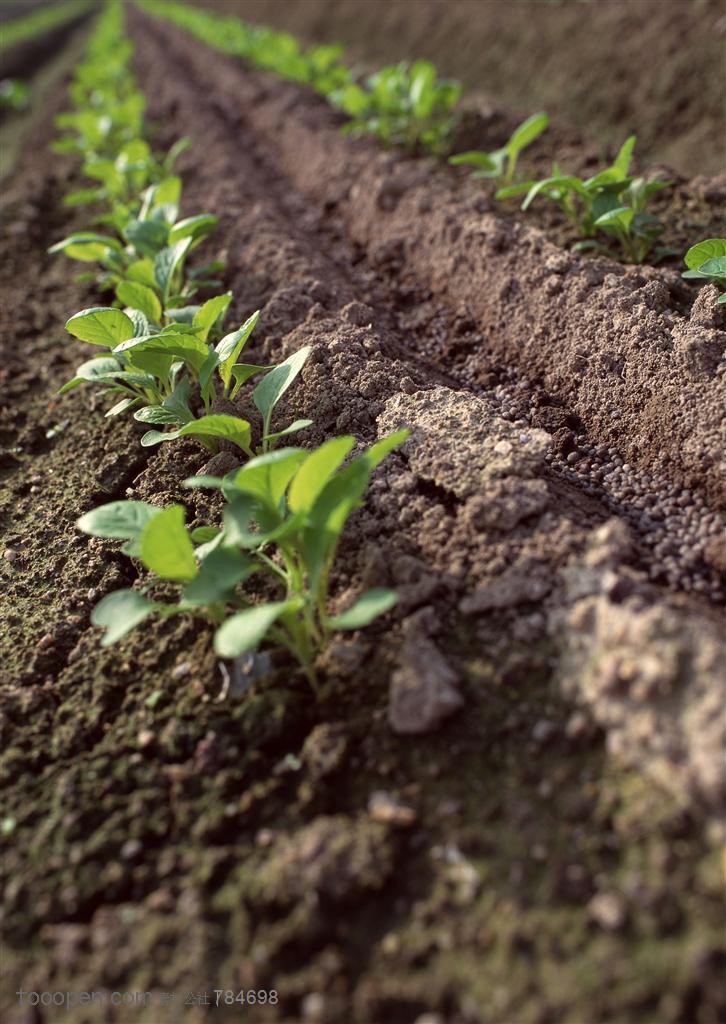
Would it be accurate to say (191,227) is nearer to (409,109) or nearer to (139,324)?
(139,324)

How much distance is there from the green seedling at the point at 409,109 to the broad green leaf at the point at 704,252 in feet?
8.65

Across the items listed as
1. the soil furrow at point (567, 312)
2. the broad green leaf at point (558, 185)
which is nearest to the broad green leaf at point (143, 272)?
the soil furrow at point (567, 312)

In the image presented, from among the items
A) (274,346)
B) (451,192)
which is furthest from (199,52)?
(274,346)

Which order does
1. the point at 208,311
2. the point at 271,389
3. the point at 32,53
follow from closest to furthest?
the point at 271,389 → the point at 208,311 → the point at 32,53

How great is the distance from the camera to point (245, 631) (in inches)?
56.2

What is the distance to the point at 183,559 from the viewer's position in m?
1.64

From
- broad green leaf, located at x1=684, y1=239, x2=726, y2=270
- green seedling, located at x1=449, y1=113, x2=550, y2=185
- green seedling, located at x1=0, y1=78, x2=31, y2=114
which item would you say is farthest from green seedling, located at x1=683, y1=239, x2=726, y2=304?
green seedling, located at x1=0, y1=78, x2=31, y2=114

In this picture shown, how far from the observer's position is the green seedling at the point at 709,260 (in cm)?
229

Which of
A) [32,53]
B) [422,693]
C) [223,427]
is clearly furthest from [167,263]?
[32,53]

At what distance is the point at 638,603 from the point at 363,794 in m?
0.66

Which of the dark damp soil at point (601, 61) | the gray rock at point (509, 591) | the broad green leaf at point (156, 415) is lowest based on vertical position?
the dark damp soil at point (601, 61)

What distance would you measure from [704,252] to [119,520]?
1.89 metres

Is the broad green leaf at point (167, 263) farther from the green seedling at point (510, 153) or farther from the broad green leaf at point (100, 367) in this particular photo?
the green seedling at point (510, 153)

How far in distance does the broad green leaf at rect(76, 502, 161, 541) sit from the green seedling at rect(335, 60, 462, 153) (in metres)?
3.62
